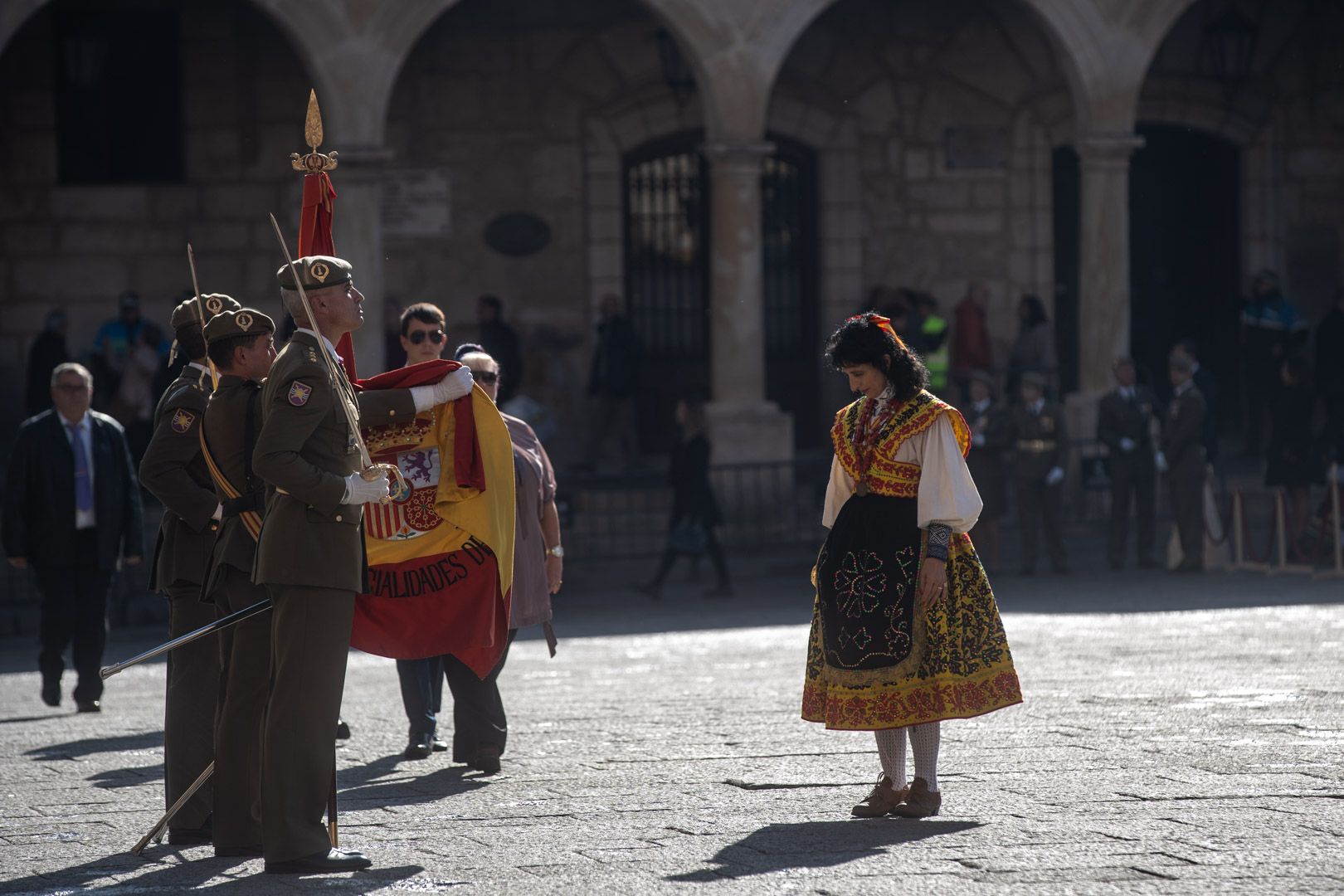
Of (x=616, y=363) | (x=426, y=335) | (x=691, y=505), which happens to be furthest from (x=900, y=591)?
(x=616, y=363)

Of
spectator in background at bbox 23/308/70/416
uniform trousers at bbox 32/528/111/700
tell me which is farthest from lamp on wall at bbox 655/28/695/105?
uniform trousers at bbox 32/528/111/700

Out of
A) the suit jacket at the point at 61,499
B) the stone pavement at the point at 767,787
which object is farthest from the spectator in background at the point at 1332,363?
the suit jacket at the point at 61,499

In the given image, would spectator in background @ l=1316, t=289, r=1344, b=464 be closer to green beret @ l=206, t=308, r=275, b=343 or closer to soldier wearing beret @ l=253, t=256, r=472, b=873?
green beret @ l=206, t=308, r=275, b=343

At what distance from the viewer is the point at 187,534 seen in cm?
683

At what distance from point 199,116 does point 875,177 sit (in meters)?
6.37

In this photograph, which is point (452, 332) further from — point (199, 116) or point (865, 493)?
point (865, 493)

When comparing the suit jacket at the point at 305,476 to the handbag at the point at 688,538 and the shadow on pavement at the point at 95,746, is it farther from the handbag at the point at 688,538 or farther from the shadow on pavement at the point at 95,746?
the handbag at the point at 688,538

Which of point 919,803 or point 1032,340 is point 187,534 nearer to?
point 919,803

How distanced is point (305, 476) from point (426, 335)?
1894 millimetres

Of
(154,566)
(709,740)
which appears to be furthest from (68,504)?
(709,740)

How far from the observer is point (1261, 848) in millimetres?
5520

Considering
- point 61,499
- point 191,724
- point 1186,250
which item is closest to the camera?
point 191,724

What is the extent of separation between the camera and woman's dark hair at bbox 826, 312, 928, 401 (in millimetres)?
6441

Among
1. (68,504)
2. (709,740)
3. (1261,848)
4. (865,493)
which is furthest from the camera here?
(68,504)
